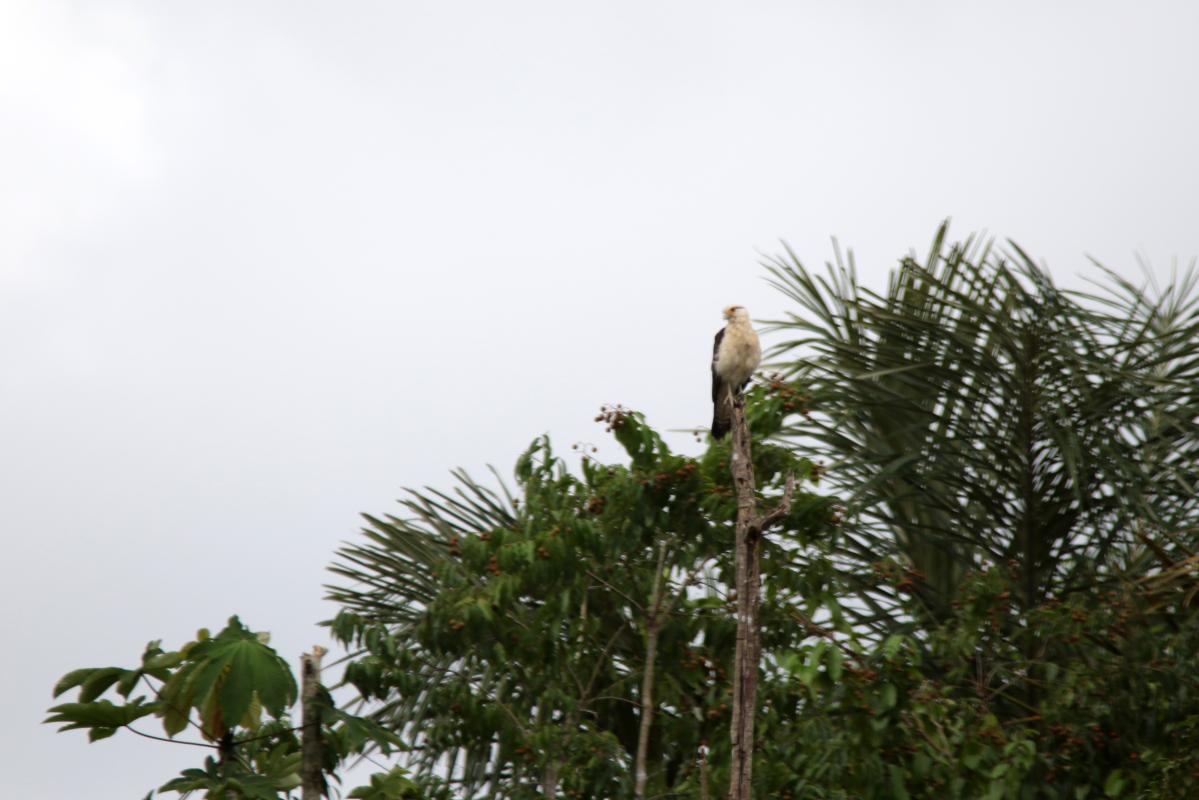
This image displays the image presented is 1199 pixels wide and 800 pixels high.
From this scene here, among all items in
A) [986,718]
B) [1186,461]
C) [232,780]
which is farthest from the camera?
[1186,461]

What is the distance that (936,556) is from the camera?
9172mm

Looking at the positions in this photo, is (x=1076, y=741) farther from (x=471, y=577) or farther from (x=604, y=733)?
(x=471, y=577)

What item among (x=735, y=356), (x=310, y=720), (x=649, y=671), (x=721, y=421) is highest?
(x=735, y=356)

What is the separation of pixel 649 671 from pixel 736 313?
112 inches

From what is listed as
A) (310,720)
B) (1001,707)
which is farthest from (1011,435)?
(310,720)

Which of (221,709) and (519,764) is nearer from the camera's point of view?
(221,709)

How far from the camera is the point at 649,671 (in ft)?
22.8

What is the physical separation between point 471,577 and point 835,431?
9.65ft

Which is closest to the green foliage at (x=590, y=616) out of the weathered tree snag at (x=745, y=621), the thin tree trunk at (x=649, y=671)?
the thin tree trunk at (x=649, y=671)

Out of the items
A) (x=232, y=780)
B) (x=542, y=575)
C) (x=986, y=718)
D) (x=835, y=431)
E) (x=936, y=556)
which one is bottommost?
(x=232, y=780)

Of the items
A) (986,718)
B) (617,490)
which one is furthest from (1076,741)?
(617,490)

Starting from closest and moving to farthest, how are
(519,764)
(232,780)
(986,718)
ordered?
1. (232,780)
2. (986,718)
3. (519,764)

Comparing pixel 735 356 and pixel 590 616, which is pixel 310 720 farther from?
pixel 735 356

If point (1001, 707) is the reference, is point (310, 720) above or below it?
below
